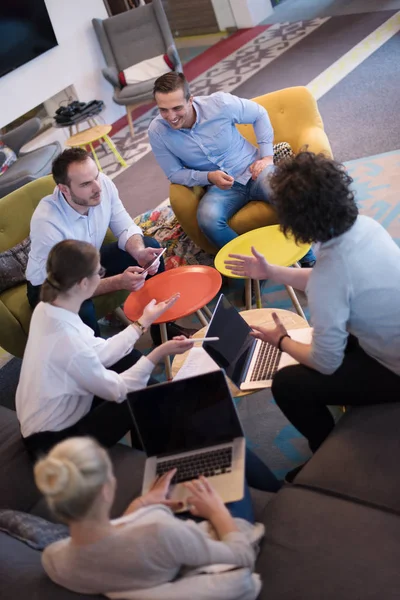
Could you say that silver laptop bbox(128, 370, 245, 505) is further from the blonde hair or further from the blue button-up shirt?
the blue button-up shirt

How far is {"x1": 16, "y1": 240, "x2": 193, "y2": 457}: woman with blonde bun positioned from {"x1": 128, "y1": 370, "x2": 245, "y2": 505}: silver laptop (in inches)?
13.2

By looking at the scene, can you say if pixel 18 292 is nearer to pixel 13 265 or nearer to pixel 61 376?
pixel 13 265

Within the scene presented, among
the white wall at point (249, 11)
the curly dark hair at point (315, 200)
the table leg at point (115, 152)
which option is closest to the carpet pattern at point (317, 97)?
the table leg at point (115, 152)

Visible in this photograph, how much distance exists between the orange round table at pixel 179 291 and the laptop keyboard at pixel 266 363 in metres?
0.52

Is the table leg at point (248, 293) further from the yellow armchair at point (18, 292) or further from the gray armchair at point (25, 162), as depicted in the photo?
the gray armchair at point (25, 162)

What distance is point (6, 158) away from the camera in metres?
5.88

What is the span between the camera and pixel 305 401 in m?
2.22

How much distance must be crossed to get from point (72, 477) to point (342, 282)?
0.96m

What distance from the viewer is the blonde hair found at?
1.43 metres

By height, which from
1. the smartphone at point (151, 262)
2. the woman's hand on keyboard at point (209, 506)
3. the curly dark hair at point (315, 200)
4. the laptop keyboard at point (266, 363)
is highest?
the curly dark hair at point (315, 200)

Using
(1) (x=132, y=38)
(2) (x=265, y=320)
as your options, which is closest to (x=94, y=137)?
(1) (x=132, y=38)

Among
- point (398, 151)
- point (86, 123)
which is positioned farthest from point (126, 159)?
point (398, 151)

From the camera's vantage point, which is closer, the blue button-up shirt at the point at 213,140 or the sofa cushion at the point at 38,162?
the blue button-up shirt at the point at 213,140

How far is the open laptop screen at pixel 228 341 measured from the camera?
2.35 m
